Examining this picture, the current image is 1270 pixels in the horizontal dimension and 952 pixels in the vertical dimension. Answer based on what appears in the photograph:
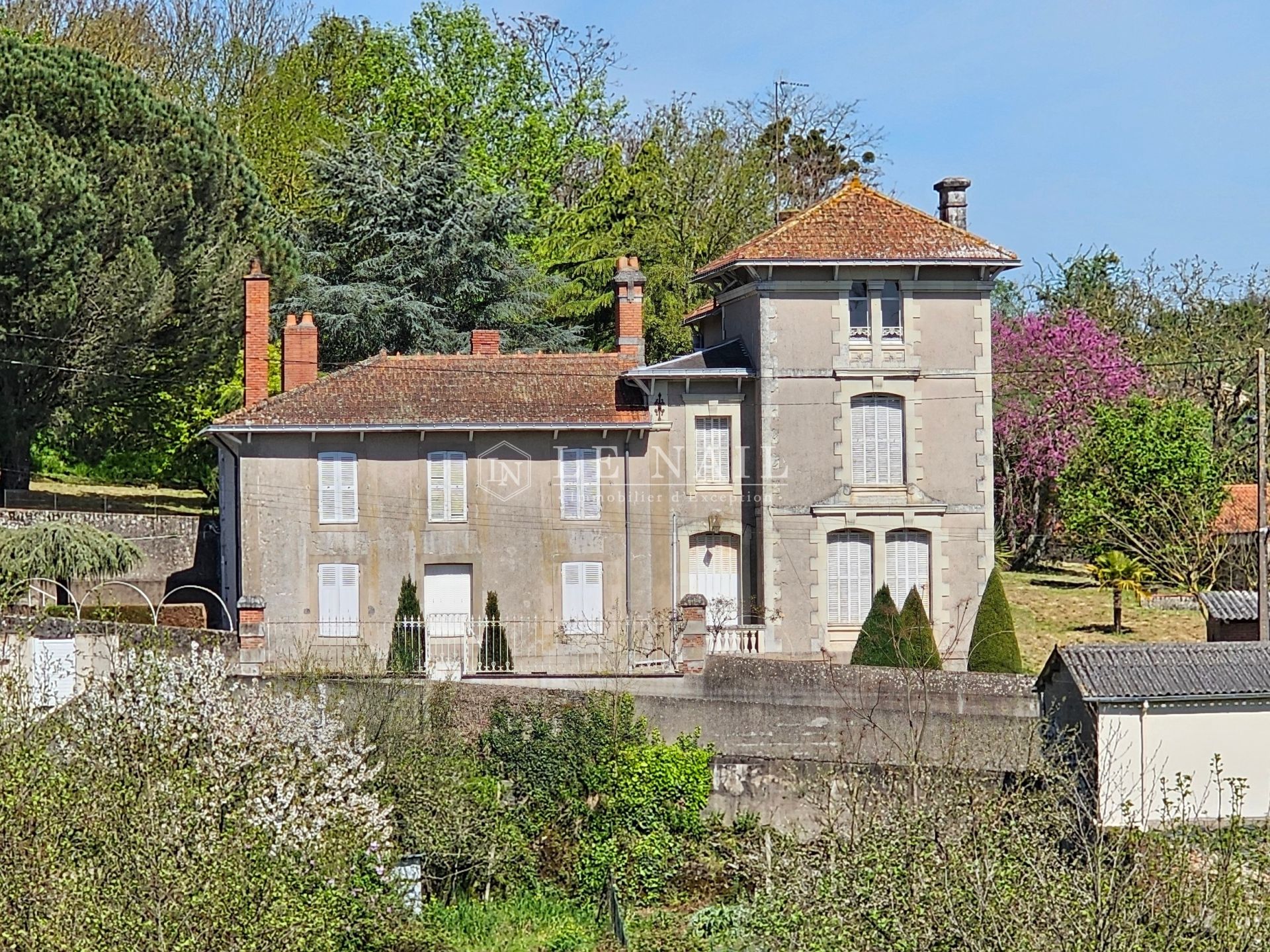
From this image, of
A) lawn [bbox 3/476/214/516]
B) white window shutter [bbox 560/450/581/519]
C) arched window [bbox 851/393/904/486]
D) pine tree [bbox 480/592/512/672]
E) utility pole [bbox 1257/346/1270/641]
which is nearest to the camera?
utility pole [bbox 1257/346/1270/641]

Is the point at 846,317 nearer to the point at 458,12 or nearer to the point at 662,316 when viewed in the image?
the point at 662,316

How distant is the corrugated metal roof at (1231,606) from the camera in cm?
2822

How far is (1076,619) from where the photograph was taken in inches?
1401

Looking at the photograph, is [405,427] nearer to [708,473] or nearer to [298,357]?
[298,357]

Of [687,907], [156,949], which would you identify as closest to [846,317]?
[687,907]

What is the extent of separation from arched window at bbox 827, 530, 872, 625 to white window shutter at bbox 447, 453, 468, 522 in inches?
262

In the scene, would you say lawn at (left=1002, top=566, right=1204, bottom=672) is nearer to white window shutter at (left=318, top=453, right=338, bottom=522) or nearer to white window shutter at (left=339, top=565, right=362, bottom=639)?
white window shutter at (left=339, top=565, right=362, bottom=639)

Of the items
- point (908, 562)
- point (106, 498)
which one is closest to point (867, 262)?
point (908, 562)

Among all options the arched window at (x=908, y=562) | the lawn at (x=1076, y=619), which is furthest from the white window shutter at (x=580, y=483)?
the lawn at (x=1076, y=619)

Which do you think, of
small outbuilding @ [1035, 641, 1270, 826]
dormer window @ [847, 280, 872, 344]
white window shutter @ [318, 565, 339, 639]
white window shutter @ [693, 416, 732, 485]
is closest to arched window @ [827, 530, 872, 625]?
white window shutter @ [693, 416, 732, 485]

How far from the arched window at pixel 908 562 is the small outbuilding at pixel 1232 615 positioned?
16.1ft

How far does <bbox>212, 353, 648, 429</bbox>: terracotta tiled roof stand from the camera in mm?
31156

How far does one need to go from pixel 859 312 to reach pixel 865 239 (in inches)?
51.9

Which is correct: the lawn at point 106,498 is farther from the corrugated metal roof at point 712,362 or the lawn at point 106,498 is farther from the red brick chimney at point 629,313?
the corrugated metal roof at point 712,362
